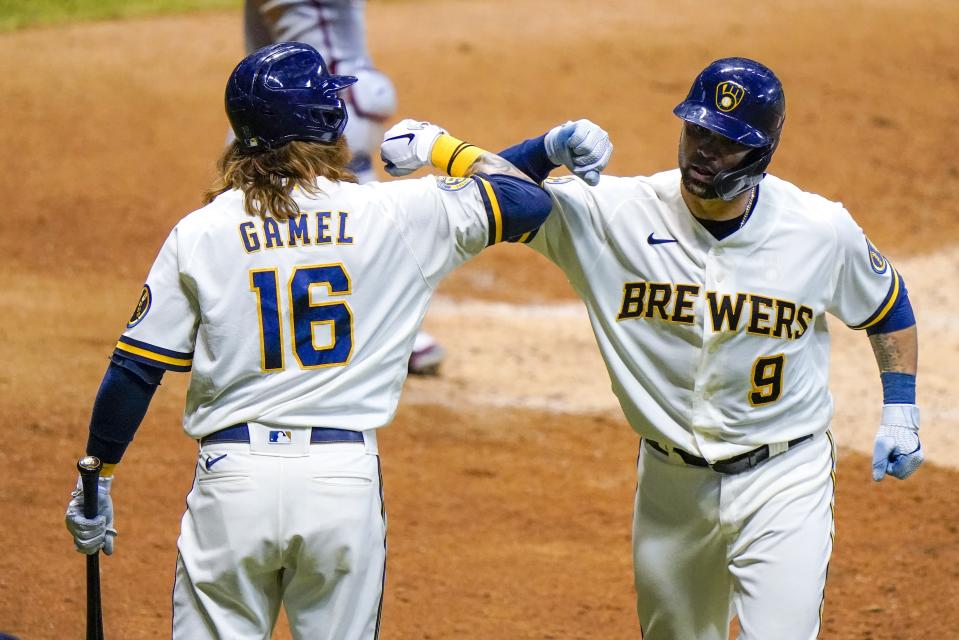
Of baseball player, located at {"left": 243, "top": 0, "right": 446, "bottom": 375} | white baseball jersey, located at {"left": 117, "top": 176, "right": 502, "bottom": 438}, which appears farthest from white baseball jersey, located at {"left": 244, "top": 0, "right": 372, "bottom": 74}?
white baseball jersey, located at {"left": 117, "top": 176, "right": 502, "bottom": 438}

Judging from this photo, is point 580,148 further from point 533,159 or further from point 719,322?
point 719,322

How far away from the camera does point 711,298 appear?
350cm

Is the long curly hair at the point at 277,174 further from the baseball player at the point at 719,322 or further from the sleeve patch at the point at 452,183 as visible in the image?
the baseball player at the point at 719,322

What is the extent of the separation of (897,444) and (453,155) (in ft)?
4.87

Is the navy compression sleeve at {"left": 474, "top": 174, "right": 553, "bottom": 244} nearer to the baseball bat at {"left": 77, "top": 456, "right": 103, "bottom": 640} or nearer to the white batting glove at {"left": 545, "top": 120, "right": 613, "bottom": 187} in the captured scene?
the white batting glove at {"left": 545, "top": 120, "right": 613, "bottom": 187}

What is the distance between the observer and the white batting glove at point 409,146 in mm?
3553

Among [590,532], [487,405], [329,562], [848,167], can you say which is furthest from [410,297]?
[848,167]

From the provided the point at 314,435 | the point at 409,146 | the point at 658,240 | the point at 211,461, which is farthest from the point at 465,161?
the point at 211,461

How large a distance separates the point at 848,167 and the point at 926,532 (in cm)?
507

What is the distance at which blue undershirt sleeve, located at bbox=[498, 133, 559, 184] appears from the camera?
11.7ft

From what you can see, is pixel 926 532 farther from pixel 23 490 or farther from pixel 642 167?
pixel 642 167

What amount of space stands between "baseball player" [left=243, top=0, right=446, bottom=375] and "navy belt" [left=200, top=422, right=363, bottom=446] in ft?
12.2

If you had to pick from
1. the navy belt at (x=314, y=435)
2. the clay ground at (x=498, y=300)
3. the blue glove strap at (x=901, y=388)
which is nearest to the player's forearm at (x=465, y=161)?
the navy belt at (x=314, y=435)

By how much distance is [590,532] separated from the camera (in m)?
5.55
